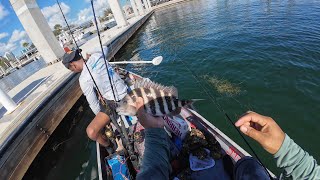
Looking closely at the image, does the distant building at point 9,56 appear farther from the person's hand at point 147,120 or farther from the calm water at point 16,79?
the person's hand at point 147,120

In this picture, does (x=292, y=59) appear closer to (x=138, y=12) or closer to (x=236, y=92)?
(x=236, y=92)

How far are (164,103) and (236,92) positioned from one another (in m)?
6.43

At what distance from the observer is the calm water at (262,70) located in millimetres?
6485

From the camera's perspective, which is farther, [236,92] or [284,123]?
[236,92]

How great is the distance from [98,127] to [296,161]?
421 centimetres

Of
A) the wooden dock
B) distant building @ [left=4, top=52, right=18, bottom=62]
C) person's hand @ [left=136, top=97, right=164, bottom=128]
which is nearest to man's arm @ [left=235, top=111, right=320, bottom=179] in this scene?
person's hand @ [left=136, top=97, right=164, bottom=128]

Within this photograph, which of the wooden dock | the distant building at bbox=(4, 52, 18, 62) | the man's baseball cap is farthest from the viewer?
the distant building at bbox=(4, 52, 18, 62)

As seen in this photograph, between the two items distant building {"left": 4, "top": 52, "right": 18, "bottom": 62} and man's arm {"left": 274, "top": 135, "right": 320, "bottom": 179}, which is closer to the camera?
man's arm {"left": 274, "top": 135, "right": 320, "bottom": 179}

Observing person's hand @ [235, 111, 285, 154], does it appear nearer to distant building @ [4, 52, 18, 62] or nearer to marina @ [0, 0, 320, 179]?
marina @ [0, 0, 320, 179]

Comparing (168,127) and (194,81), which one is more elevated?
(168,127)

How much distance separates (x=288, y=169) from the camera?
1.84 metres

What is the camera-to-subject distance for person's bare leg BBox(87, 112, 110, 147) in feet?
15.9

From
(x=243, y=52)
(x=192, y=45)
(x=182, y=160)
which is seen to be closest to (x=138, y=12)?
(x=192, y=45)

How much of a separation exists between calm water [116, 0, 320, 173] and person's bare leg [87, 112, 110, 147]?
400cm
